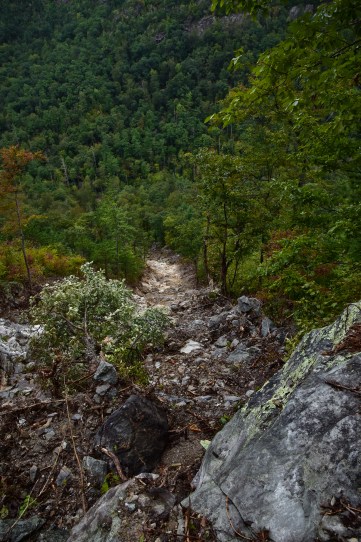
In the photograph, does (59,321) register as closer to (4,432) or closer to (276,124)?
(4,432)

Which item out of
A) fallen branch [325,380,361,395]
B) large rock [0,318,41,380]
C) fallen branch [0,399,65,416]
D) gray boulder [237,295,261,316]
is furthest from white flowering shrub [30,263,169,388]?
fallen branch [325,380,361,395]

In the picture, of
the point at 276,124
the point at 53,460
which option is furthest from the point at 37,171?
the point at 53,460

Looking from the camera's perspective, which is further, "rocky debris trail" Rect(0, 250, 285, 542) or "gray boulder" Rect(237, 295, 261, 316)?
"gray boulder" Rect(237, 295, 261, 316)

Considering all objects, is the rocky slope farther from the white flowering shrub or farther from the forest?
the forest

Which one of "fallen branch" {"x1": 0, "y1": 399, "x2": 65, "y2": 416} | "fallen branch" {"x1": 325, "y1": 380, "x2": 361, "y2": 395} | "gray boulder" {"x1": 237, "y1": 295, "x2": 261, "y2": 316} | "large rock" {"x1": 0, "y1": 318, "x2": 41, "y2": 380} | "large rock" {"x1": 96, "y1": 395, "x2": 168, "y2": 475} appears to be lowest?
"large rock" {"x1": 0, "y1": 318, "x2": 41, "y2": 380}

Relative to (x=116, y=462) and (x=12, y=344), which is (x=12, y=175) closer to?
(x=12, y=344)

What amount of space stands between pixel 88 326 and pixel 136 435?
3.78m

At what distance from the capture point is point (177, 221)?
36.4 metres

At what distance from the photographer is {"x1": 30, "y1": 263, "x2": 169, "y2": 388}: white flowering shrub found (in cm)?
729

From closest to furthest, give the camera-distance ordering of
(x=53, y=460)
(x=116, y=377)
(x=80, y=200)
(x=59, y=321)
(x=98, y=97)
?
(x=53, y=460) → (x=116, y=377) → (x=59, y=321) → (x=80, y=200) → (x=98, y=97)

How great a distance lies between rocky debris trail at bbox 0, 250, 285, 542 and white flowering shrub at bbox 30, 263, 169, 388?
70cm

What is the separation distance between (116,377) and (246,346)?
375 cm

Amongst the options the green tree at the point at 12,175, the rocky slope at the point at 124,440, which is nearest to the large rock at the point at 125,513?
the rocky slope at the point at 124,440

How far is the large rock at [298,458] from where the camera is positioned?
2465mm
